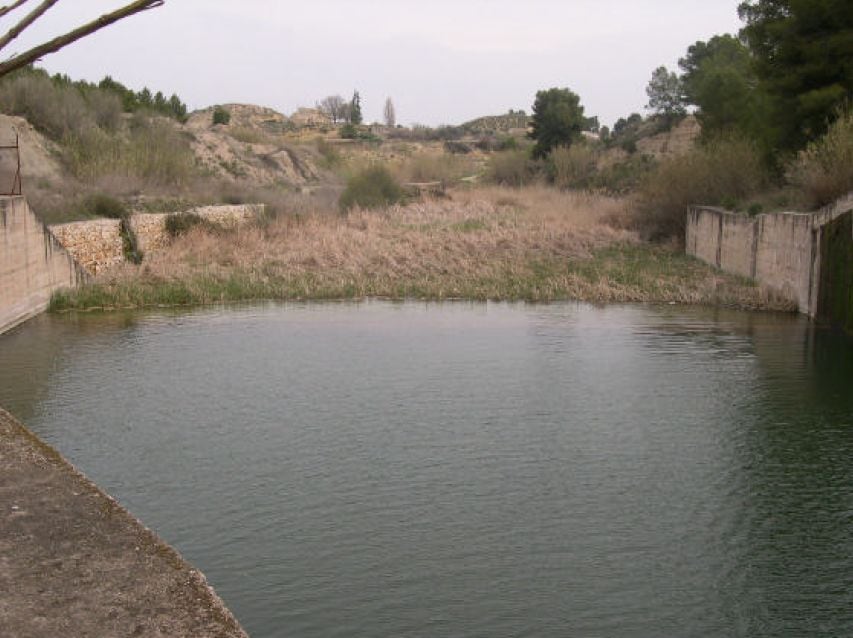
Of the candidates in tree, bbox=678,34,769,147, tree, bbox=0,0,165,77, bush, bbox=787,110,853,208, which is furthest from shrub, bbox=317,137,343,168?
tree, bbox=0,0,165,77

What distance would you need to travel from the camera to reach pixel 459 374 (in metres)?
15.6

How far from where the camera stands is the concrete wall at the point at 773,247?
21.1 meters

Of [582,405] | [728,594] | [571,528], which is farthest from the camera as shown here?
[582,405]

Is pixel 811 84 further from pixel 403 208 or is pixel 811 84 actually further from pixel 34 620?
pixel 34 620

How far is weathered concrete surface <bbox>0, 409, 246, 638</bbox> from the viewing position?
17.1 feet

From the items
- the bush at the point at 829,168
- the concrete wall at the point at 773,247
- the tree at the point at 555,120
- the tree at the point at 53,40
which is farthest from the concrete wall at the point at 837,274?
the tree at the point at 555,120

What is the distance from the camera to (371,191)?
143 ft

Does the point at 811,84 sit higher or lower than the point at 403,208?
higher

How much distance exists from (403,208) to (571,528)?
3266 centimetres

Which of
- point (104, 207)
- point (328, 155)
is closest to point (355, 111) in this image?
point (328, 155)

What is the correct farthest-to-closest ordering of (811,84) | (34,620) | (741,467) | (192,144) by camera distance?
(192,144) < (811,84) < (741,467) < (34,620)

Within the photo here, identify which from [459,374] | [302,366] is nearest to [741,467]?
[459,374]

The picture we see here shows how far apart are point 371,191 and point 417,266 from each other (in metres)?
17.3

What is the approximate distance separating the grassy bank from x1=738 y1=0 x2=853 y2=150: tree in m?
4.85
